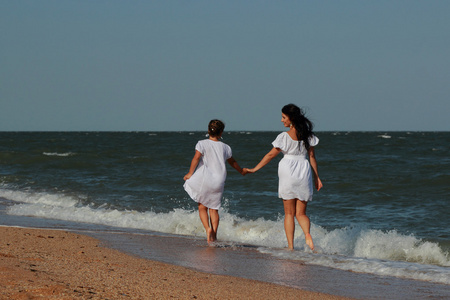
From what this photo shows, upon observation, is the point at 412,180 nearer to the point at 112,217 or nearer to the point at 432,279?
the point at 112,217

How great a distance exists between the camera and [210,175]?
7.11 m

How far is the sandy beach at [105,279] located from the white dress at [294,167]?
6.28 ft

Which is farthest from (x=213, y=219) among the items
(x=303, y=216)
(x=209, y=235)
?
(x=303, y=216)

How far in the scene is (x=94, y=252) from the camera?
6098mm

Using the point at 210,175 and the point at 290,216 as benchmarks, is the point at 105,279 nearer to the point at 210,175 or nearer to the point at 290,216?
the point at 210,175

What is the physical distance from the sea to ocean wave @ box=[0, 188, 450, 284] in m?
0.02

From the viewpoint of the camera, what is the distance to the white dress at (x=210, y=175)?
23.2 ft

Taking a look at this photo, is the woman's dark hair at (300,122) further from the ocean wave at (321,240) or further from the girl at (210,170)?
the ocean wave at (321,240)

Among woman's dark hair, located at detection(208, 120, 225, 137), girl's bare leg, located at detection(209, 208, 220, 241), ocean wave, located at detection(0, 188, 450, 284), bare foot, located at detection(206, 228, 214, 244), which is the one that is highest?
woman's dark hair, located at detection(208, 120, 225, 137)

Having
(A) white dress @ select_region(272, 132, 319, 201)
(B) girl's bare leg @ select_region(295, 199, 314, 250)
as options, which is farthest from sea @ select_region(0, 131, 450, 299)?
(A) white dress @ select_region(272, 132, 319, 201)

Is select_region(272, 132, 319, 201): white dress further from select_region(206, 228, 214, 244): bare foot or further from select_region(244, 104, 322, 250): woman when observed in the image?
select_region(206, 228, 214, 244): bare foot

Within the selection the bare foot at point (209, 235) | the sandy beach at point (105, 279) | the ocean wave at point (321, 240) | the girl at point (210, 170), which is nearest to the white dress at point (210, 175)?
the girl at point (210, 170)

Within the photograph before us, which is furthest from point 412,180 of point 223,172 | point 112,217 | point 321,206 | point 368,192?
point 223,172

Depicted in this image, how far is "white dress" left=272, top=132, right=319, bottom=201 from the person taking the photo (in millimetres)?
6676
